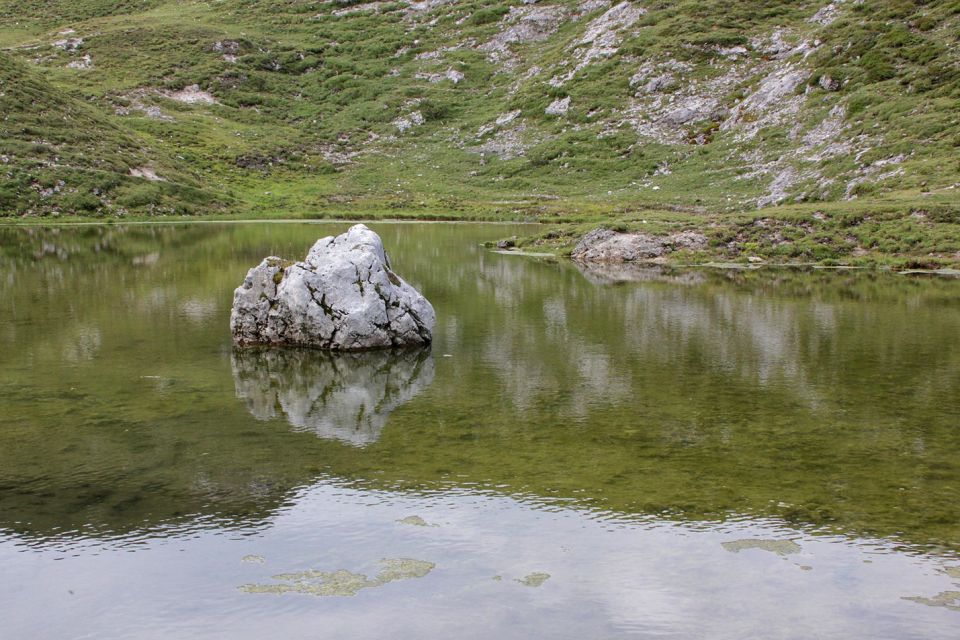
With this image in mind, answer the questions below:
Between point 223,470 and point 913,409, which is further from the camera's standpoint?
point 913,409

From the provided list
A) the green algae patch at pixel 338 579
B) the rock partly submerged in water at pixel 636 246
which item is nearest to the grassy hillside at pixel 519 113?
the rock partly submerged in water at pixel 636 246

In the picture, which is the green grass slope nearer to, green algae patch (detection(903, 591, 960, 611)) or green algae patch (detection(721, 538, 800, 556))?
green algae patch (detection(721, 538, 800, 556))

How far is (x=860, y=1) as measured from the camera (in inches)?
4500

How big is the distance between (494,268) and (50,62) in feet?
451

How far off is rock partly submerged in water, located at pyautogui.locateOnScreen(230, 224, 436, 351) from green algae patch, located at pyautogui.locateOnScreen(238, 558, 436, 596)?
46.6 ft

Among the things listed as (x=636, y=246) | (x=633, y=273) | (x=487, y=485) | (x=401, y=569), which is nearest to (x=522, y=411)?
(x=487, y=485)

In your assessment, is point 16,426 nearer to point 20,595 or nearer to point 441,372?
point 20,595

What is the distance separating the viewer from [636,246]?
2042 inches

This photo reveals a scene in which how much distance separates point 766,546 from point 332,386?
39.1 ft

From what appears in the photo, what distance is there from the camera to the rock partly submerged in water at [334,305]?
2452 cm

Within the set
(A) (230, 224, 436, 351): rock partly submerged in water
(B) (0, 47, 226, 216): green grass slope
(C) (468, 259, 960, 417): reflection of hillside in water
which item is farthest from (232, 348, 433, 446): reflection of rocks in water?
(B) (0, 47, 226, 216): green grass slope

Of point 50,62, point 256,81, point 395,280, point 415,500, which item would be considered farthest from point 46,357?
point 50,62

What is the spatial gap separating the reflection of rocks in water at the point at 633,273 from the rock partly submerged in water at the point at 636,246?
3.56 ft

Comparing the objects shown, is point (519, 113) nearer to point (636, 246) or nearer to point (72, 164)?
point (72, 164)
